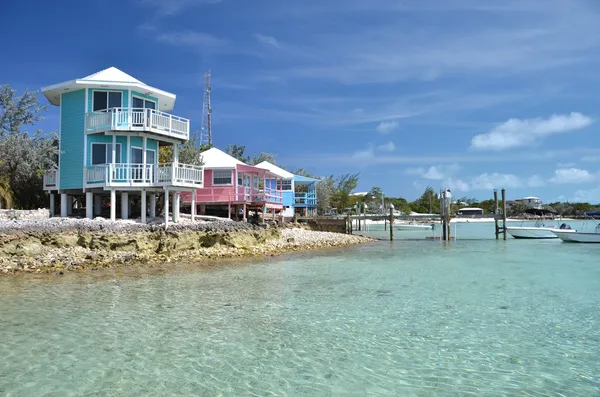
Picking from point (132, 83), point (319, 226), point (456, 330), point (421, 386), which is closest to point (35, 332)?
point (421, 386)

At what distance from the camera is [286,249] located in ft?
85.8

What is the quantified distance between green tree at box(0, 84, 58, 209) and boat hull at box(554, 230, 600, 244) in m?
35.7

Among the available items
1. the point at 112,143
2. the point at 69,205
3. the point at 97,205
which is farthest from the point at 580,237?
the point at 69,205

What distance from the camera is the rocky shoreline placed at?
17.0 m

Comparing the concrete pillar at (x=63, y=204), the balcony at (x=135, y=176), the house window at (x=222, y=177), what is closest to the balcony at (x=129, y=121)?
the balcony at (x=135, y=176)

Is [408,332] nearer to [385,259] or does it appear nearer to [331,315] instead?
[331,315]

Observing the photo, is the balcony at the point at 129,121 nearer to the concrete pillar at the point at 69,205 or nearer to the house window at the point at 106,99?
the house window at the point at 106,99

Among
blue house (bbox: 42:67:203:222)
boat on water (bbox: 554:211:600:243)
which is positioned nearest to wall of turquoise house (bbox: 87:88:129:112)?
blue house (bbox: 42:67:203:222)

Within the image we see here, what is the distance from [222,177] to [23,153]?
38.1 ft

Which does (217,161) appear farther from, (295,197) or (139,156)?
(295,197)

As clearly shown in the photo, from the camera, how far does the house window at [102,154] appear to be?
23312 mm

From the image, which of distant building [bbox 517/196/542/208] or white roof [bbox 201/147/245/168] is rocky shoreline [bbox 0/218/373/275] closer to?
white roof [bbox 201/147/245/168]

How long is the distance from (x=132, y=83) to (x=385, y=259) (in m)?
15.9

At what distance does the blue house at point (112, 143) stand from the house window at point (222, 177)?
212 inches
